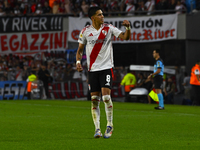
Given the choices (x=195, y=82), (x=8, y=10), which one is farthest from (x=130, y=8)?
(x=8, y=10)

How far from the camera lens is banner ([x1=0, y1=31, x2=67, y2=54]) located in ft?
96.4

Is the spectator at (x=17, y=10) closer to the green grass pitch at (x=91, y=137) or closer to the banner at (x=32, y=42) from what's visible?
the banner at (x=32, y=42)

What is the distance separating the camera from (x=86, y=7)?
96.8 ft

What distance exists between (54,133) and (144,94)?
1494cm

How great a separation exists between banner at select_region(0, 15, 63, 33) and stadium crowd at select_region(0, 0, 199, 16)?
612 mm

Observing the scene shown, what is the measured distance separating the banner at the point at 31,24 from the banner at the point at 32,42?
31 centimetres

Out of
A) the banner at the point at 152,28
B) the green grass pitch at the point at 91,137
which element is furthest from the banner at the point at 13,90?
the green grass pitch at the point at 91,137

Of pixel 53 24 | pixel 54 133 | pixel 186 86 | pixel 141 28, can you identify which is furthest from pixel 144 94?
pixel 54 133

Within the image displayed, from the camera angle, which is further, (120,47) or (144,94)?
(120,47)

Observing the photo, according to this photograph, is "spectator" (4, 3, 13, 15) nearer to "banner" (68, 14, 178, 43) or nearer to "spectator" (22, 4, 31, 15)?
"spectator" (22, 4, 31, 15)

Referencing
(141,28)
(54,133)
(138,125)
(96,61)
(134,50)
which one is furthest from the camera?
(134,50)

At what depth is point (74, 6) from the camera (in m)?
30.4

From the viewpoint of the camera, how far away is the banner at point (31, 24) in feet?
96.9

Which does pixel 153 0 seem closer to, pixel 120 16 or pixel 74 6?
pixel 120 16
